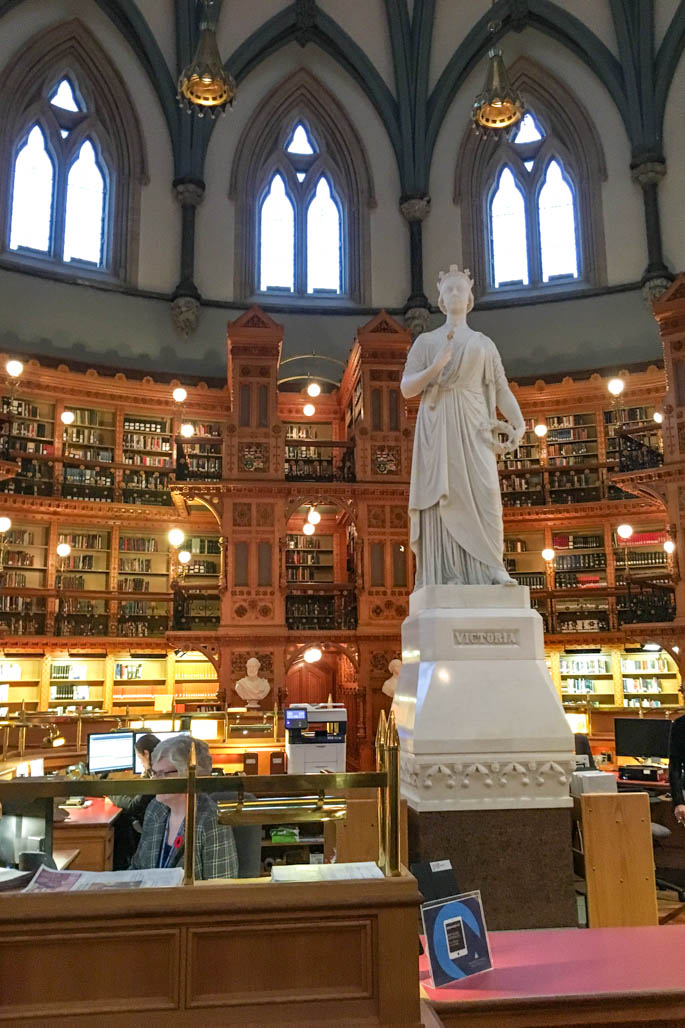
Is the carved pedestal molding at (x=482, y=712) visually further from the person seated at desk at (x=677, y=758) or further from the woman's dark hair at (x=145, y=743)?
the woman's dark hair at (x=145, y=743)

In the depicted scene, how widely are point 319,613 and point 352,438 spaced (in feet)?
10.8

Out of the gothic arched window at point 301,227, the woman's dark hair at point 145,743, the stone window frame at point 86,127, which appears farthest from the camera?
the gothic arched window at point 301,227

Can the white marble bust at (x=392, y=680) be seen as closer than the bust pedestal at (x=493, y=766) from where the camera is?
No

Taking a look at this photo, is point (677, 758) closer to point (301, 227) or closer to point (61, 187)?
point (301, 227)

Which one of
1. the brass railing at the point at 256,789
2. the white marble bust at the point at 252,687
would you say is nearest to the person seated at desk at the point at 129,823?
the brass railing at the point at 256,789

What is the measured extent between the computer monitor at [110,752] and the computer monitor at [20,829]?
354 cm

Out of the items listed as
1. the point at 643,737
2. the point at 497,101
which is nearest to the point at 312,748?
the point at 643,737

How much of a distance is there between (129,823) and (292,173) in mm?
16099

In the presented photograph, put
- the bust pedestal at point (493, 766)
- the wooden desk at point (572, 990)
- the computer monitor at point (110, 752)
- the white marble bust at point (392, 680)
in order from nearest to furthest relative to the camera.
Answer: the wooden desk at point (572, 990) < the bust pedestal at point (493, 766) < the computer monitor at point (110, 752) < the white marble bust at point (392, 680)

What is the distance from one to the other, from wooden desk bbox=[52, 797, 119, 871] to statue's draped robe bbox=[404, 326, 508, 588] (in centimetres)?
272

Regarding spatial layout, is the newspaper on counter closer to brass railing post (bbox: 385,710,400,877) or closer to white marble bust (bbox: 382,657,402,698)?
brass railing post (bbox: 385,710,400,877)

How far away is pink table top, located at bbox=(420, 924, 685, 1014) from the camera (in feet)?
8.41

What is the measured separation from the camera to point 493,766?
13.1ft

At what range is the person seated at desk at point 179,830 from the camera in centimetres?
297
